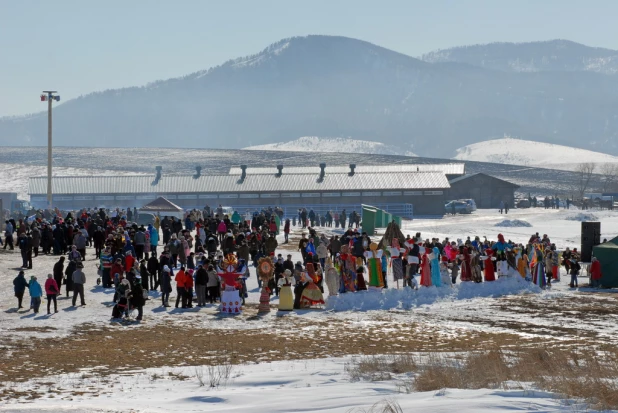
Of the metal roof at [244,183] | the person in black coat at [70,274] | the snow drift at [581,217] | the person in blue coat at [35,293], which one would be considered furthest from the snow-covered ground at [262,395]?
the metal roof at [244,183]

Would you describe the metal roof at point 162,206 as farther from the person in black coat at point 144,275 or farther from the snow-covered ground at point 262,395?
the snow-covered ground at point 262,395

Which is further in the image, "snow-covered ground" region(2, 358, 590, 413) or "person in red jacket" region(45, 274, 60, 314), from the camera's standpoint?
"person in red jacket" region(45, 274, 60, 314)

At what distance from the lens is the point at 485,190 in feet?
302

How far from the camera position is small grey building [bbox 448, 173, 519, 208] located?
91812 millimetres

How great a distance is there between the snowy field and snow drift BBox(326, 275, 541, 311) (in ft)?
0.15

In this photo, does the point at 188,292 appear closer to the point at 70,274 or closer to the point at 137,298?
the point at 137,298

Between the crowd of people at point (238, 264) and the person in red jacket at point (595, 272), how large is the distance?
41mm

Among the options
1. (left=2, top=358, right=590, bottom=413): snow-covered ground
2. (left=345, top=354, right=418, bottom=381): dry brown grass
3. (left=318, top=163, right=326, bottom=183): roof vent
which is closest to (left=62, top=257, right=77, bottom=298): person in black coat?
(left=2, top=358, right=590, bottom=413): snow-covered ground

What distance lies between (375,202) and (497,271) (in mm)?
46395

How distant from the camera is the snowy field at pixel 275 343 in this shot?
13.4 metres

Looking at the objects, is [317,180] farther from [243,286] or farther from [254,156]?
[254,156]

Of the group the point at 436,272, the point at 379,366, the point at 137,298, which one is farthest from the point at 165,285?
the point at 379,366

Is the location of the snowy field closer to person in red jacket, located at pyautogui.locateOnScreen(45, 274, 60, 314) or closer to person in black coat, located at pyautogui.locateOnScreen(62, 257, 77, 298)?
person in red jacket, located at pyautogui.locateOnScreen(45, 274, 60, 314)

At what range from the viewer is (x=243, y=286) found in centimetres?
2644
